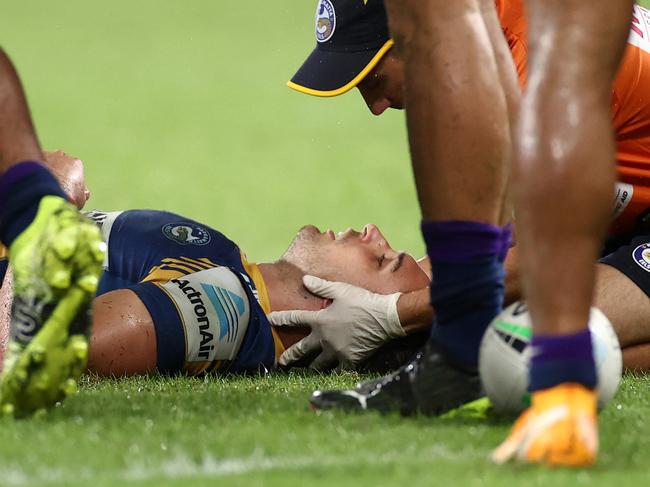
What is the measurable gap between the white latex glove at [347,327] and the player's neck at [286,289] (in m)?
0.09

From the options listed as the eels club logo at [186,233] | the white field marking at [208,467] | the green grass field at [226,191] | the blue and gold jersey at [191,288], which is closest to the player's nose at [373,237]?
the blue and gold jersey at [191,288]

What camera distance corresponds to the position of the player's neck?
13.3ft

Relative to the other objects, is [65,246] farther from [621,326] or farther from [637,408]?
[621,326]

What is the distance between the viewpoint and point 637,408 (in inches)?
115

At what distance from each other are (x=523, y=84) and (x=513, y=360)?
4.77ft

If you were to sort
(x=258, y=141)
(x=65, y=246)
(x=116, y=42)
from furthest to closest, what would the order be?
(x=116, y=42) < (x=258, y=141) < (x=65, y=246)

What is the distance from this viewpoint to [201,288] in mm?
3777

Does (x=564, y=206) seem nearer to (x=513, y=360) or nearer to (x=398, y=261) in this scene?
(x=513, y=360)

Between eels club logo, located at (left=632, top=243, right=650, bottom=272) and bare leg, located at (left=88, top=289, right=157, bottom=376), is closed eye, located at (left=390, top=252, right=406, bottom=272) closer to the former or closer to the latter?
eels club logo, located at (left=632, top=243, right=650, bottom=272)

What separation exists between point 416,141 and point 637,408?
802 mm

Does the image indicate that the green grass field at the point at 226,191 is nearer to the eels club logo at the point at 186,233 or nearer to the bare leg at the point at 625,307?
the bare leg at the point at 625,307

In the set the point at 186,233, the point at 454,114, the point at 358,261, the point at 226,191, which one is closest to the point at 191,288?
the point at 186,233

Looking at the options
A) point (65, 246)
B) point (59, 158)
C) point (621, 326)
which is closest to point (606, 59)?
point (65, 246)

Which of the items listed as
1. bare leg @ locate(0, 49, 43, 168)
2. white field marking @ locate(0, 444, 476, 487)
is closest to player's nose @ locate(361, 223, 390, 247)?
bare leg @ locate(0, 49, 43, 168)
